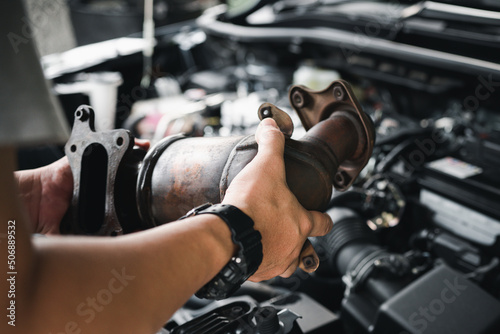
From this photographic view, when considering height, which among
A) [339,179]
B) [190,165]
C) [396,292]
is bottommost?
[396,292]

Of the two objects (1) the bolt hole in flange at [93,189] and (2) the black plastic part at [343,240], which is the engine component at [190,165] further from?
(2) the black plastic part at [343,240]

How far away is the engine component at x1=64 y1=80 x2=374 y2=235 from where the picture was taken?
0.67m

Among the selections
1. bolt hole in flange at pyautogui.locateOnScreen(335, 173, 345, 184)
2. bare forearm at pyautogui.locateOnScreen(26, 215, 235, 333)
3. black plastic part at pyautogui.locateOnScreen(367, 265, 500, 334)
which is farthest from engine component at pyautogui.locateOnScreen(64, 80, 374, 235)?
black plastic part at pyautogui.locateOnScreen(367, 265, 500, 334)

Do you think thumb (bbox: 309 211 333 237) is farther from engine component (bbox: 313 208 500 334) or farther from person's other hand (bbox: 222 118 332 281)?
engine component (bbox: 313 208 500 334)

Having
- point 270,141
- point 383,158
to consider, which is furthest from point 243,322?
point 383,158

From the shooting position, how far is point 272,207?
623 millimetres

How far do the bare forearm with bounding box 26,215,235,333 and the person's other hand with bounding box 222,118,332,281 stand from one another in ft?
0.39

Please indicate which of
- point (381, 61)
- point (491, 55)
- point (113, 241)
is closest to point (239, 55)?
point (381, 61)

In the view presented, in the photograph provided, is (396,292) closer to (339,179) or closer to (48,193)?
(339,179)

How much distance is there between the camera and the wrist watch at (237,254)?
1.84ft

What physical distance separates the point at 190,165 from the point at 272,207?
0.17 meters

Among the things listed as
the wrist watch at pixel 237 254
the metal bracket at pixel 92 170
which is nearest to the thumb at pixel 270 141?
the wrist watch at pixel 237 254

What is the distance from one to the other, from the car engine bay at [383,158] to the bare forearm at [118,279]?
18 cm

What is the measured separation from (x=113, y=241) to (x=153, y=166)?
280mm
